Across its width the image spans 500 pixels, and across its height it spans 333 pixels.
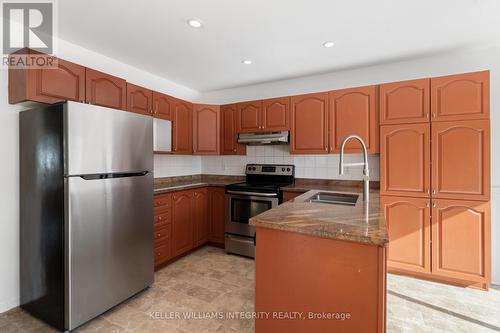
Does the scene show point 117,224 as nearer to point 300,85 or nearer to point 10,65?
point 10,65

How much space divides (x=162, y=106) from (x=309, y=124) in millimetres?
1898

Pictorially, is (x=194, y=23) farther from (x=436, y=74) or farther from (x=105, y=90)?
(x=436, y=74)

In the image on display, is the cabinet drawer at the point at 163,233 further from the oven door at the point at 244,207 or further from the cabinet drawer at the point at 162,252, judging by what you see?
the oven door at the point at 244,207

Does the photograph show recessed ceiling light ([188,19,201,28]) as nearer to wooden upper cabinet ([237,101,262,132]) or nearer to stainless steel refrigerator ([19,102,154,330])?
stainless steel refrigerator ([19,102,154,330])

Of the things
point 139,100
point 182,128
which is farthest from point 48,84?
point 182,128

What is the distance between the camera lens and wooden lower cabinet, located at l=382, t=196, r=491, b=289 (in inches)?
89.1

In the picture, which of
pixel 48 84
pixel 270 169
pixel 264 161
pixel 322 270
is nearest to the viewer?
pixel 322 270

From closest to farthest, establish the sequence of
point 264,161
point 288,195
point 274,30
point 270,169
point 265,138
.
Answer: point 274,30 < point 288,195 < point 265,138 < point 270,169 < point 264,161

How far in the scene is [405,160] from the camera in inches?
99.1

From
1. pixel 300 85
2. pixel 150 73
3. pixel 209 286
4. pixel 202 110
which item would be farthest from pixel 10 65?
pixel 300 85

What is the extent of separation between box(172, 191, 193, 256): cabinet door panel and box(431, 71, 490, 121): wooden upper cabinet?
114 inches

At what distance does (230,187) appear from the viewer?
3.25 meters

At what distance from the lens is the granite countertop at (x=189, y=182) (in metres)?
3.02

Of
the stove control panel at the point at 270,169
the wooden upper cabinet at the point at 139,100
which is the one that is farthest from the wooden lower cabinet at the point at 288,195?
the wooden upper cabinet at the point at 139,100
